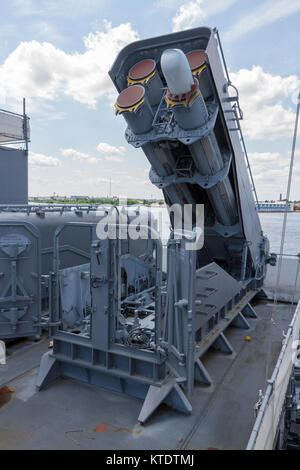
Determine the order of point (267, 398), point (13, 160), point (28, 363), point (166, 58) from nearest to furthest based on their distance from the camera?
point (267, 398) → point (166, 58) → point (28, 363) → point (13, 160)

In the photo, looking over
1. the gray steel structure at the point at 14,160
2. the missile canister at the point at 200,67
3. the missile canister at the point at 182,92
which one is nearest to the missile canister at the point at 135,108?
the missile canister at the point at 182,92

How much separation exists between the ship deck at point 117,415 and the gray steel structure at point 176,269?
175mm

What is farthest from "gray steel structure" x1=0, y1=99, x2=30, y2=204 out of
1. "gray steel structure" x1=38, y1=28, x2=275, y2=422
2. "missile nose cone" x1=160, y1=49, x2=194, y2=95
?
"missile nose cone" x1=160, y1=49, x2=194, y2=95

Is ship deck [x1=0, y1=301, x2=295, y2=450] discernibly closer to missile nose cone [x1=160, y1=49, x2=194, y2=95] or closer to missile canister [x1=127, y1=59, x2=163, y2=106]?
missile nose cone [x1=160, y1=49, x2=194, y2=95]

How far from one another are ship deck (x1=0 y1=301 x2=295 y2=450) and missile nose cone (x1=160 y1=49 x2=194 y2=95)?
10.6ft

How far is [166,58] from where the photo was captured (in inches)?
164

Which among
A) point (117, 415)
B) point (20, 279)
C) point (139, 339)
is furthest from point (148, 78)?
Answer: point (117, 415)

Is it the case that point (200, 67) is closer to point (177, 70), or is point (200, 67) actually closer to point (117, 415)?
point (177, 70)

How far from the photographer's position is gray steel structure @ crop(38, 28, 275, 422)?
144 inches

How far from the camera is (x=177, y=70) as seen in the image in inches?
165

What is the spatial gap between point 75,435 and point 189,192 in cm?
429

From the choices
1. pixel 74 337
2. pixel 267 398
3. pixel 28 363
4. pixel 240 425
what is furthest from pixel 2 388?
pixel 267 398

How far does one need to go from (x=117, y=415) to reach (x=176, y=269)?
1769mm
